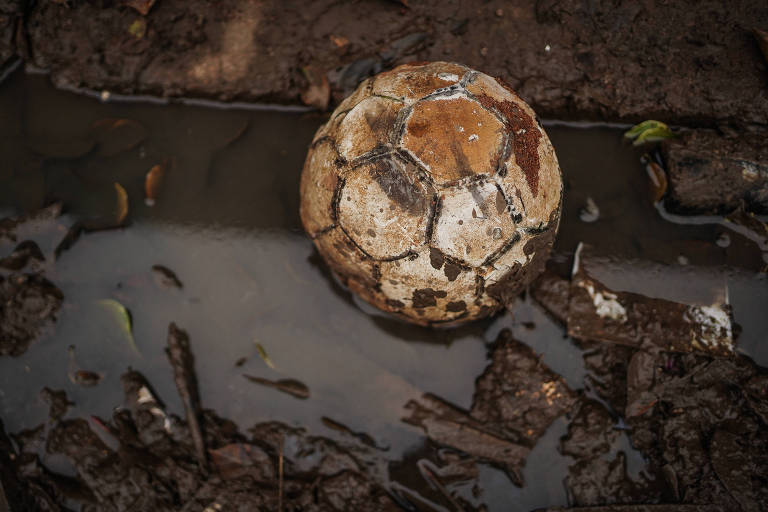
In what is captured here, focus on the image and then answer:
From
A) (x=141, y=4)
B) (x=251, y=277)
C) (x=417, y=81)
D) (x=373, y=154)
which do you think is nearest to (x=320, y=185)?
(x=373, y=154)

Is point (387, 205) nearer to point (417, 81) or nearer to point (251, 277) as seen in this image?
point (417, 81)

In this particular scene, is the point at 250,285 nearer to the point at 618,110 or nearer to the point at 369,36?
the point at 369,36

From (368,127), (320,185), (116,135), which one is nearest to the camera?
(368,127)

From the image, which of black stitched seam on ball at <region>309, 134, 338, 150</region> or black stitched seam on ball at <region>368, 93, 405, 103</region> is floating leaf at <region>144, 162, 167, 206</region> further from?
black stitched seam on ball at <region>368, 93, 405, 103</region>

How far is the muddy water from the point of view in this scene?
2.47 metres

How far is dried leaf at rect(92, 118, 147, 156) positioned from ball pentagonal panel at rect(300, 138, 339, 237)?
4.16 feet

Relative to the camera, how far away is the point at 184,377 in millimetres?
2430

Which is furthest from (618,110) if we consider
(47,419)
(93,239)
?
(47,419)

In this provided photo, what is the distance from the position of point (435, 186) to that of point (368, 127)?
343 mm

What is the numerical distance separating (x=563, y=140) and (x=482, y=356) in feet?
4.24

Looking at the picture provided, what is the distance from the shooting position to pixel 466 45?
101 inches

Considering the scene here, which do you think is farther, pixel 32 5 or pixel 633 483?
pixel 32 5

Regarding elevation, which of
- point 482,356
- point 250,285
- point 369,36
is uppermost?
point 369,36

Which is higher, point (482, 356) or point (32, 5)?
point (32, 5)
